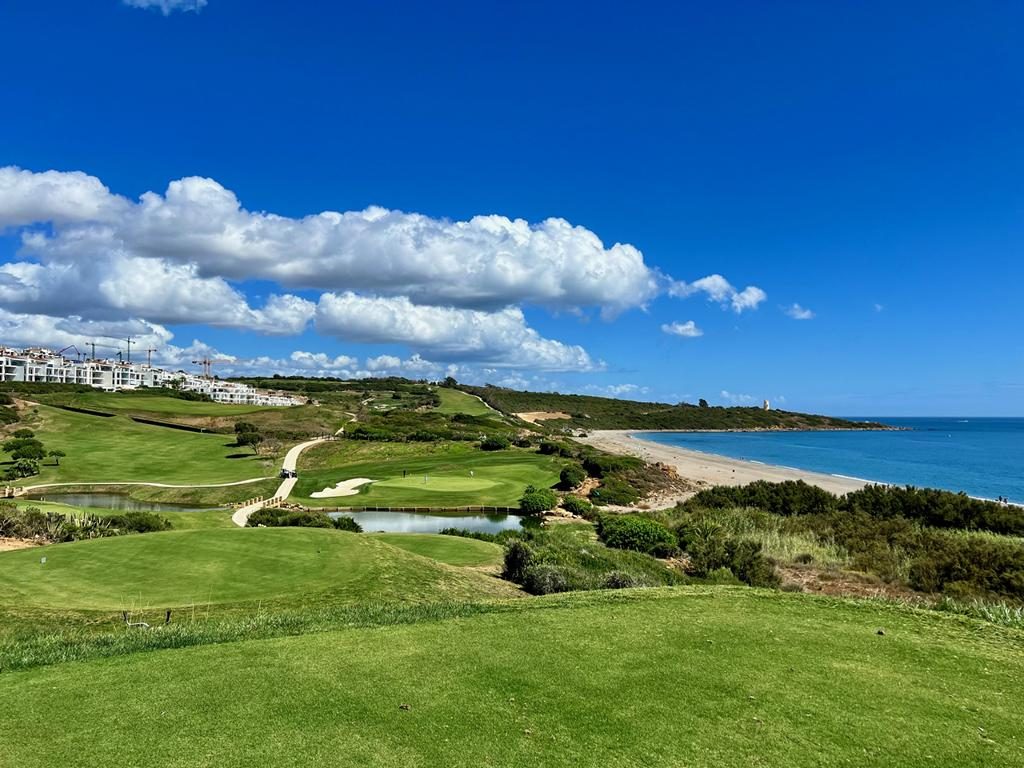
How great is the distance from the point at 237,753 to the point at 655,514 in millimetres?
34860

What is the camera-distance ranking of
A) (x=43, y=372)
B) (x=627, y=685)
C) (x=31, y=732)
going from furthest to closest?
(x=43, y=372), (x=627, y=685), (x=31, y=732)

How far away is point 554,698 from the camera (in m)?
6.73

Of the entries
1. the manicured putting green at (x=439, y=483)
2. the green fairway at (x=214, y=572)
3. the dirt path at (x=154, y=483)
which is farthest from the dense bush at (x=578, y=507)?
Answer: the green fairway at (x=214, y=572)

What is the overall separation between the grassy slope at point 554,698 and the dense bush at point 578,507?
3599 centimetres

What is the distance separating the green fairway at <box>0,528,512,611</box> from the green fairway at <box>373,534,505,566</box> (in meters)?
3.14

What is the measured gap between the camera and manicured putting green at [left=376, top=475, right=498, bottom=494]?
52.2m

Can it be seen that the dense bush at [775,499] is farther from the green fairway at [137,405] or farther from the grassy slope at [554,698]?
the green fairway at [137,405]

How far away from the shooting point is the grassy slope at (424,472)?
49719mm

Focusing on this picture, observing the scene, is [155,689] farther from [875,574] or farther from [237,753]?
[875,574]

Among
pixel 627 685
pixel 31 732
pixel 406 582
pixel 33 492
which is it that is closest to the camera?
pixel 31 732

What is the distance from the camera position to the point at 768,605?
1055cm

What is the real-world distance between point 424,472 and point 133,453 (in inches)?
1171

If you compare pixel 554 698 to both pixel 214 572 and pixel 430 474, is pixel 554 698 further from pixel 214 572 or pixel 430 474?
pixel 430 474

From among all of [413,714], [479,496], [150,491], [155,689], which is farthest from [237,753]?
[150,491]
